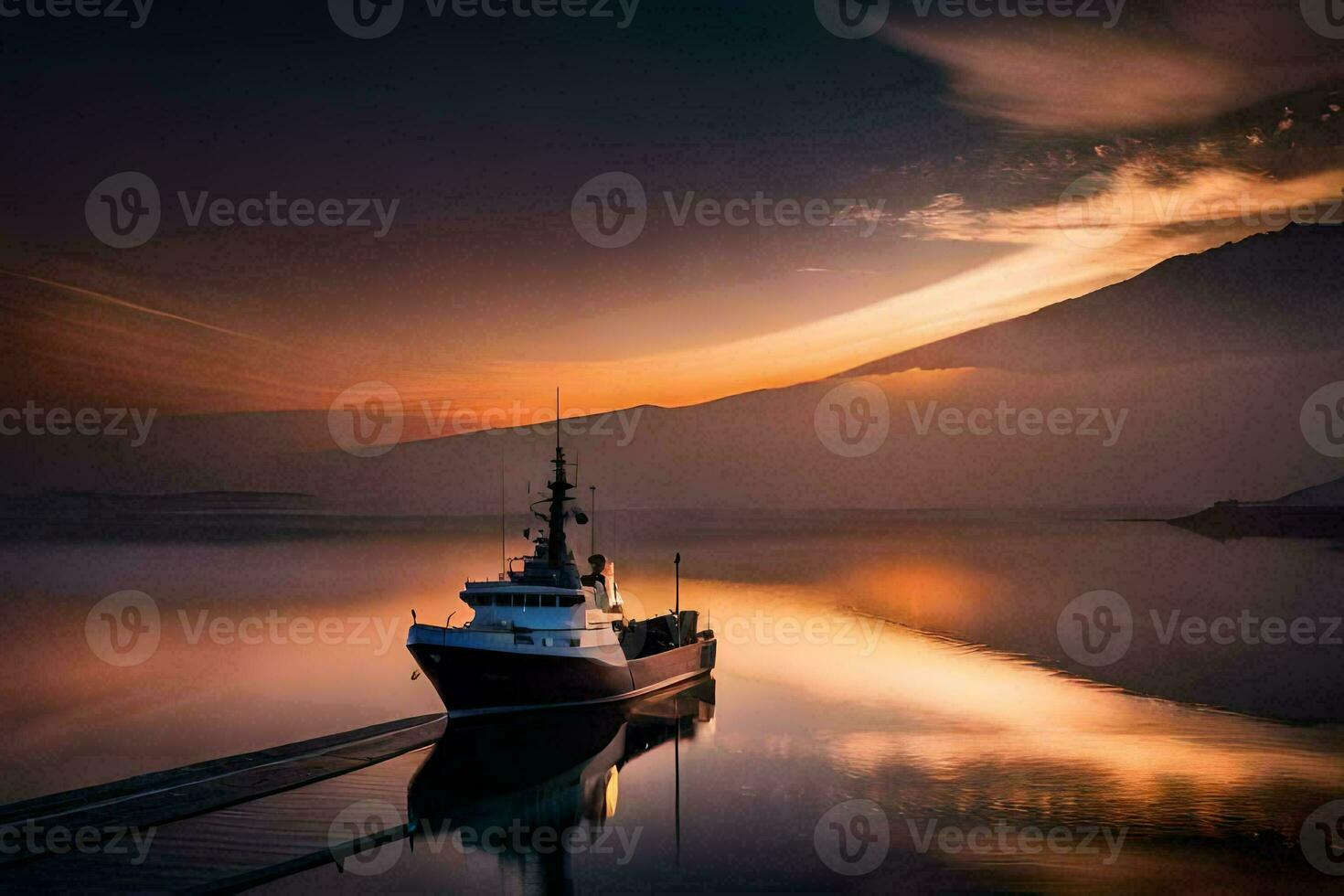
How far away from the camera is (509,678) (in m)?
41.2

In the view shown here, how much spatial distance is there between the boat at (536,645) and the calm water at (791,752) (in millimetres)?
1765

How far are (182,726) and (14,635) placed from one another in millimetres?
37601

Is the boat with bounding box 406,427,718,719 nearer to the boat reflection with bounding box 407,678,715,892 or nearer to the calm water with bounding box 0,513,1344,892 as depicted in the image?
the boat reflection with bounding box 407,678,715,892

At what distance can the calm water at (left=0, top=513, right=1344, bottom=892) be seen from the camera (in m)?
27.4

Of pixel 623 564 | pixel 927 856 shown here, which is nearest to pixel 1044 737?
pixel 927 856

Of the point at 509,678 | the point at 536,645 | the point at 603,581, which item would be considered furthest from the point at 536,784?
the point at 603,581

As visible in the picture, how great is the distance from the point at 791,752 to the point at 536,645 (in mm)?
10547

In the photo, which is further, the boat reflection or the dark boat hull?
the dark boat hull

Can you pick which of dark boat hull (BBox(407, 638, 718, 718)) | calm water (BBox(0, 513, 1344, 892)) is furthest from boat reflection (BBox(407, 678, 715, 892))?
dark boat hull (BBox(407, 638, 718, 718))

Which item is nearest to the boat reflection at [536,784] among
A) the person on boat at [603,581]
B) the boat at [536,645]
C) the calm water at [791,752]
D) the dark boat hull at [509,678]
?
the calm water at [791,752]

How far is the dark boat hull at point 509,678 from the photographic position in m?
40.5

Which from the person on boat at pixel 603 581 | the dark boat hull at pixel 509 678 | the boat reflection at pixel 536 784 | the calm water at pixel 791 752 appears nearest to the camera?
the calm water at pixel 791 752

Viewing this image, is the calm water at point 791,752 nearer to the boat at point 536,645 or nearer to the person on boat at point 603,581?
the boat at point 536,645

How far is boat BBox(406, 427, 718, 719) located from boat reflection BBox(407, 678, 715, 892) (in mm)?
1123
